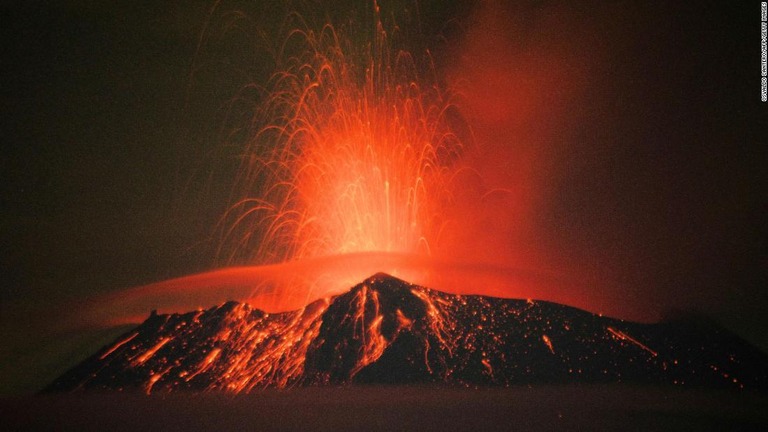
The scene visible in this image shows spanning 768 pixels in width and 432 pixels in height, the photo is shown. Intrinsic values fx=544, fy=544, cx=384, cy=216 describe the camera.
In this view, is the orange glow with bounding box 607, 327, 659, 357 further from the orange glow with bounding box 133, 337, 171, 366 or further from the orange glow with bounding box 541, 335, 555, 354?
the orange glow with bounding box 133, 337, 171, 366

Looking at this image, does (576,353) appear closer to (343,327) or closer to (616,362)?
(616,362)

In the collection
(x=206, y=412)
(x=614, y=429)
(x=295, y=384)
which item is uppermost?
(x=614, y=429)

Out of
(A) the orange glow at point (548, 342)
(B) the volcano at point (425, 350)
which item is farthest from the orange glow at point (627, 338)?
(A) the orange glow at point (548, 342)

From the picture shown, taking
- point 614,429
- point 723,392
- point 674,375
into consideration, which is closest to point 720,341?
point 674,375

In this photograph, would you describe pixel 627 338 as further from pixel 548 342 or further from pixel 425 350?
pixel 425 350

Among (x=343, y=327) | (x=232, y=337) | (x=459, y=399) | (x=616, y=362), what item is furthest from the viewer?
(x=232, y=337)

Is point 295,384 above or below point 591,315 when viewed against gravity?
below

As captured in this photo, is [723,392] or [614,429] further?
[723,392]

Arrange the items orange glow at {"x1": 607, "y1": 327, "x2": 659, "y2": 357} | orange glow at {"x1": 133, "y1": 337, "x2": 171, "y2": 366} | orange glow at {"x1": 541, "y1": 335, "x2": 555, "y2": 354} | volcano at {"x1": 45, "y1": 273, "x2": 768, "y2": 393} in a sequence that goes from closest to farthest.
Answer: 1. volcano at {"x1": 45, "y1": 273, "x2": 768, "y2": 393}
2. orange glow at {"x1": 541, "y1": 335, "x2": 555, "y2": 354}
3. orange glow at {"x1": 607, "y1": 327, "x2": 659, "y2": 357}
4. orange glow at {"x1": 133, "y1": 337, "x2": 171, "y2": 366}

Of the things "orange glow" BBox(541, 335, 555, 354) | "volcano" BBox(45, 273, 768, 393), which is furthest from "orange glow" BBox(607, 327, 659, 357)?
"orange glow" BBox(541, 335, 555, 354)
